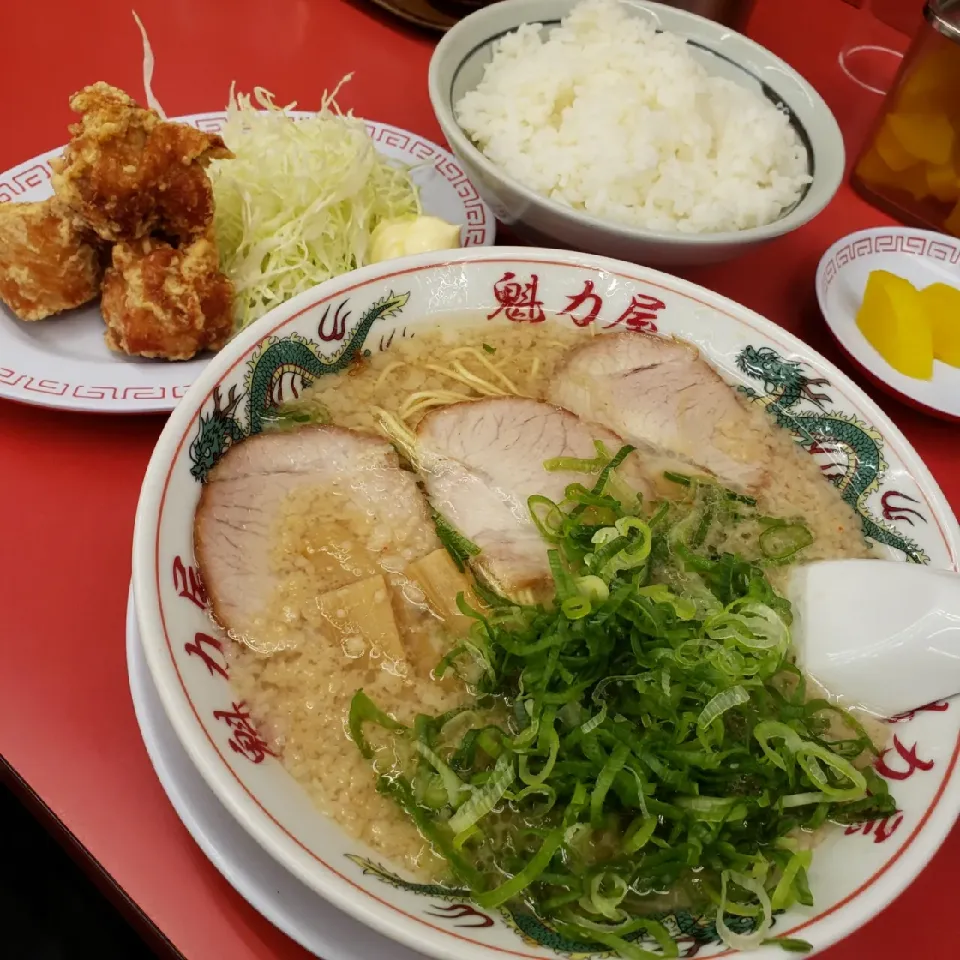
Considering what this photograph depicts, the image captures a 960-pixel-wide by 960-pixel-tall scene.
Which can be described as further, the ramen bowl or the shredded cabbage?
the shredded cabbage

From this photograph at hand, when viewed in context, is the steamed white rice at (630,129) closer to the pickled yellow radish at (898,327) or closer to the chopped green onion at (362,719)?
the pickled yellow radish at (898,327)

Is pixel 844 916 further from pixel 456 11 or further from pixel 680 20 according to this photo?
pixel 456 11

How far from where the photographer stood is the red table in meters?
0.93

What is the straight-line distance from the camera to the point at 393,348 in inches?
49.5

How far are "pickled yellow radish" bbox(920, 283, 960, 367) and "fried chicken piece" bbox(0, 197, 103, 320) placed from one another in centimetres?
156

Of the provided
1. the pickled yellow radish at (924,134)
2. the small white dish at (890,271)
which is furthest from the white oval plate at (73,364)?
the pickled yellow radish at (924,134)

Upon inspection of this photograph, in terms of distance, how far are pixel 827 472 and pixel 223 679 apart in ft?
2.96

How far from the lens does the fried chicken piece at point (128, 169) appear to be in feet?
4.10

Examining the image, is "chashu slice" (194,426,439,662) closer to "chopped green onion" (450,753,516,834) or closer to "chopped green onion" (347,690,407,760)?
"chopped green onion" (347,690,407,760)

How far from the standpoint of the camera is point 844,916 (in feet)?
2.48

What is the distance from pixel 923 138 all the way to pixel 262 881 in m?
1.95

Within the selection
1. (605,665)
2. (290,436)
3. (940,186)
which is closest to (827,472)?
(605,665)

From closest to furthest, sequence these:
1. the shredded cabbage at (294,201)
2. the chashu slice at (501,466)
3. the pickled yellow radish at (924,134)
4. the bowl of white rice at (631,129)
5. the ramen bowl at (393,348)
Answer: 1. the ramen bowl at (393,348)
2. the chashu slice at (501,466)
3. the bowl of white rice at (631,129)
4. the shredded cabbage at (294,201)
5. the pickled yellow radish at (924,134)

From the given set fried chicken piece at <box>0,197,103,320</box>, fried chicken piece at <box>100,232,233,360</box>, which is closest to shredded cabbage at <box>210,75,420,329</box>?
fried chicken piece at <box>100,232,233,360</box>
